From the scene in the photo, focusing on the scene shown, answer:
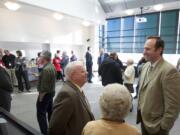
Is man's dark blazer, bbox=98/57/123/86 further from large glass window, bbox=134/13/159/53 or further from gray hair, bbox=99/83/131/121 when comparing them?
large glass window, bbox=134/13/159/53

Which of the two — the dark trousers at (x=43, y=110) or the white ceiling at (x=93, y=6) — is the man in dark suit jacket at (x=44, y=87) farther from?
the white ceiling at (x=93, y=6)

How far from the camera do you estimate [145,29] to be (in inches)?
421

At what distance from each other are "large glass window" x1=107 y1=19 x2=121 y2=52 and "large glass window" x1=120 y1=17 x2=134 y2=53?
0.98ft

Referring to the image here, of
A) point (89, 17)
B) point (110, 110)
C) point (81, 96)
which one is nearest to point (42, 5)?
point (89, 17)

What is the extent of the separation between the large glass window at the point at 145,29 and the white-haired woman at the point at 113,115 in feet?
32.6

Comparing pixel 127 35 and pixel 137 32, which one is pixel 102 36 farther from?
pixel 137 32

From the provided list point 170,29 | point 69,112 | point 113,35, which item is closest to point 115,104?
point 69,112

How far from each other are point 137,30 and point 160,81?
9.75 metres

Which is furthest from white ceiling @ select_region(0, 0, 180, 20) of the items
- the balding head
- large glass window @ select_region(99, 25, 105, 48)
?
the balding head

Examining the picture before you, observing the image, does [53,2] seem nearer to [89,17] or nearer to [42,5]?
[42,5]

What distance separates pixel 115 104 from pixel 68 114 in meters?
0.58

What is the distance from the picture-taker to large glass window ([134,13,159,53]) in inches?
412

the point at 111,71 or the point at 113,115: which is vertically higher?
the point at 113,115

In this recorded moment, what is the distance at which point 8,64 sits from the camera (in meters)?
7.18
